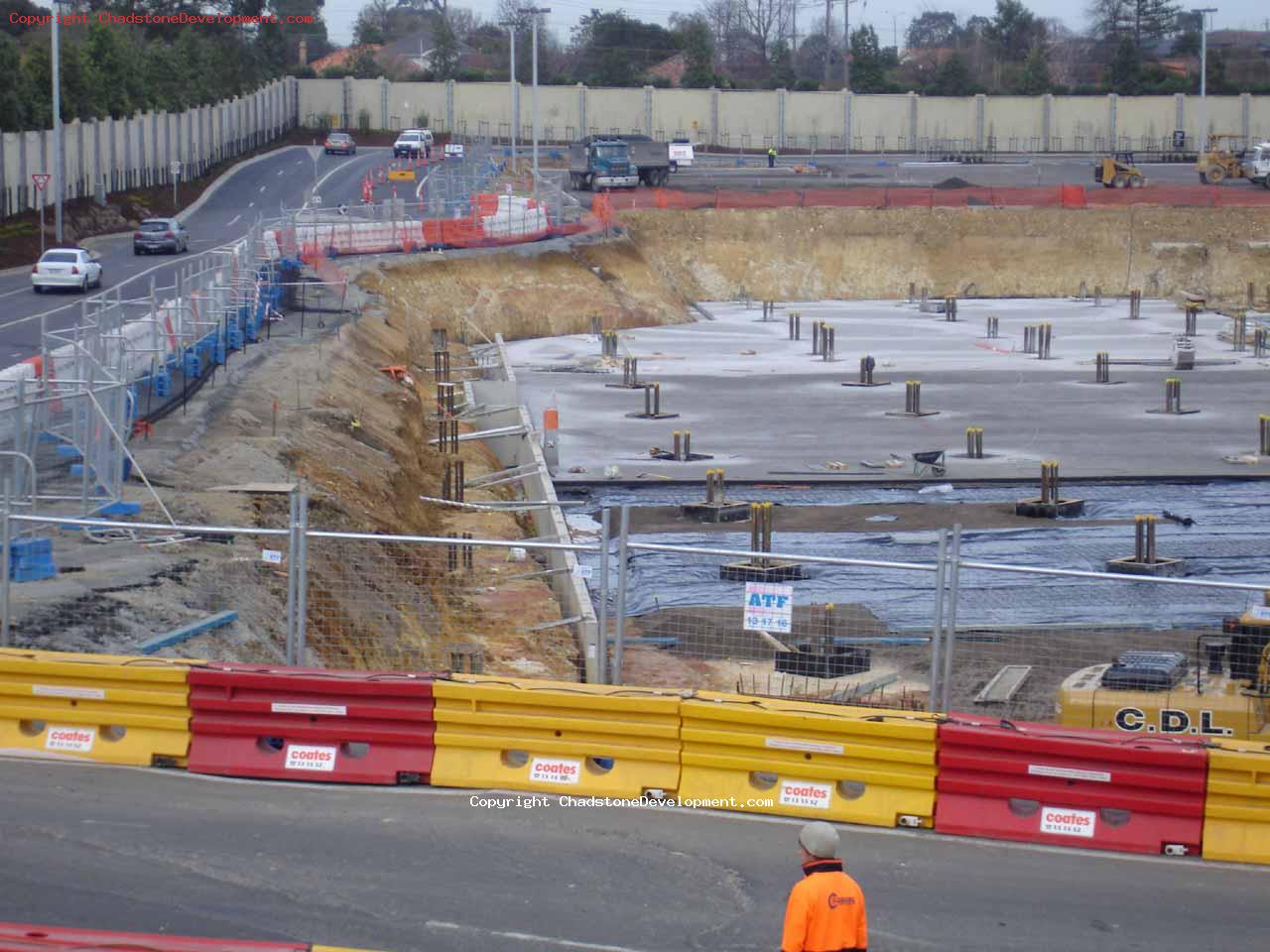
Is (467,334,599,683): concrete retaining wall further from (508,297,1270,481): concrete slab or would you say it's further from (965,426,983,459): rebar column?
(965,426,983,459): rebar column

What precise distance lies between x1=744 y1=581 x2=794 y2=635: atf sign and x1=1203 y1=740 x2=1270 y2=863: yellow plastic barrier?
2.93m

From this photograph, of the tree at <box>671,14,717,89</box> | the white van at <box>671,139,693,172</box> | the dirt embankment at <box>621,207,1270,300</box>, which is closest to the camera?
the dirt embankment at <box>621,207,1270,300</box>

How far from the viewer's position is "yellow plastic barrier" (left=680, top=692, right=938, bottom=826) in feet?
34.3

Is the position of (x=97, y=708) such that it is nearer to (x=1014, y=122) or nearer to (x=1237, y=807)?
(x=1237, y=807)

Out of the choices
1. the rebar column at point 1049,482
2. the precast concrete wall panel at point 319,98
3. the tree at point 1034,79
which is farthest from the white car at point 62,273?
the tree at point 1034,79

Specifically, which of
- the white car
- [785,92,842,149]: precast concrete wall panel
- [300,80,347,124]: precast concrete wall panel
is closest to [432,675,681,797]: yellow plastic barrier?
the white car

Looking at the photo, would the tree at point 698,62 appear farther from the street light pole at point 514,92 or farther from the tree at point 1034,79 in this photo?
the street light pole at point 514,92

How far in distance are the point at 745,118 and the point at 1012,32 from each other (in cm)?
4936

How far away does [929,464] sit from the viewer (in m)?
31.4

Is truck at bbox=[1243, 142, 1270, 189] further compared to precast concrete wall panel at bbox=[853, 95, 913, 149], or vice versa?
precast concrete wall panel at bbox=[853, 95, 913, 149]

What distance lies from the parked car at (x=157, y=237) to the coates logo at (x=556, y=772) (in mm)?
45489

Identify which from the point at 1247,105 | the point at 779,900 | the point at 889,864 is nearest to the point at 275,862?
the point at 779,900

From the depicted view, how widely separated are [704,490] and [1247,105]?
90.0 meters

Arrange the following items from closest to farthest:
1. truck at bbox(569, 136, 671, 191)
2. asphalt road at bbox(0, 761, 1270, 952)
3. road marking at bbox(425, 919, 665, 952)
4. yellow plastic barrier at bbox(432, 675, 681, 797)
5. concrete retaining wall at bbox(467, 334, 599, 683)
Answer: road marking at bbox(425, 919, 665, 952)
asphalt road at bbox(0, 761, 1270, 952)
yellow plastic barrier at bbox(432, 675, 681, 797)
concrete retaining wall at bbox(467, 334, 599, 683)
truck at bbox(569, 136, 671, 191)
